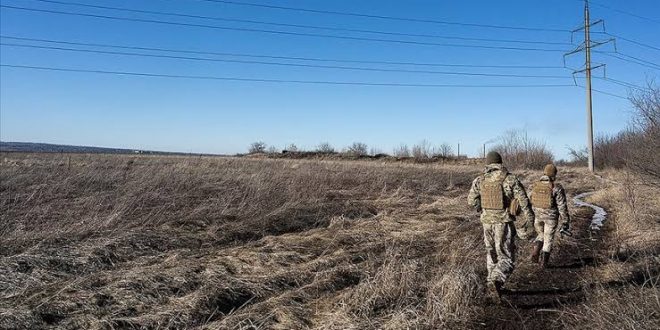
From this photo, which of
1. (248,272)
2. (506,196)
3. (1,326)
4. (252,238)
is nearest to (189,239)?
(252,238)

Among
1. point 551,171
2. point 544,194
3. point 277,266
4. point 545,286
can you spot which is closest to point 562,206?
point 544,194

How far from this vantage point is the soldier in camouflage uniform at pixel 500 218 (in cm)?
590

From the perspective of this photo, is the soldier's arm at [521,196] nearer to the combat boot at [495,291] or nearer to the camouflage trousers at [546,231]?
the combat boot at [495,291]

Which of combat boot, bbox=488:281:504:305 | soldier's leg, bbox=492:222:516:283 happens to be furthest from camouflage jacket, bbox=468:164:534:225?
combat boot, bbox=488:281:504:305

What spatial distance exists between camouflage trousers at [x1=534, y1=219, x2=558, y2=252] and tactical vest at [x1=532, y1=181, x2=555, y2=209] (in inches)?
10.6

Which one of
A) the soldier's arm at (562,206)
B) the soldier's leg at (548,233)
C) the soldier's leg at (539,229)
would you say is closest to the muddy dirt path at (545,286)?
the soldier's leg at (548,233)

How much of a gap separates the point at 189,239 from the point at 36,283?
3.40 m

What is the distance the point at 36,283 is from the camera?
6039 millimetres

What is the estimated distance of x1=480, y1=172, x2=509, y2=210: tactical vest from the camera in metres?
5.98

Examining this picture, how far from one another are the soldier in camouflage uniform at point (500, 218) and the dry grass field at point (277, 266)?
325 mm

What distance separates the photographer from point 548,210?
7992 millimetres

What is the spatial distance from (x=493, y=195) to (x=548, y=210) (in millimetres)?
2577

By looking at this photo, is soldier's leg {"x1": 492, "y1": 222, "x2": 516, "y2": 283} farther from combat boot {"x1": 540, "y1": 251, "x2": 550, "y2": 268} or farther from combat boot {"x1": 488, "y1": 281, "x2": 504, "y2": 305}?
combat boot {"x1": 540, "y1": 251, "x2": 550, "y2": 268}

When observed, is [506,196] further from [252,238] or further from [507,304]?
[252,238]
